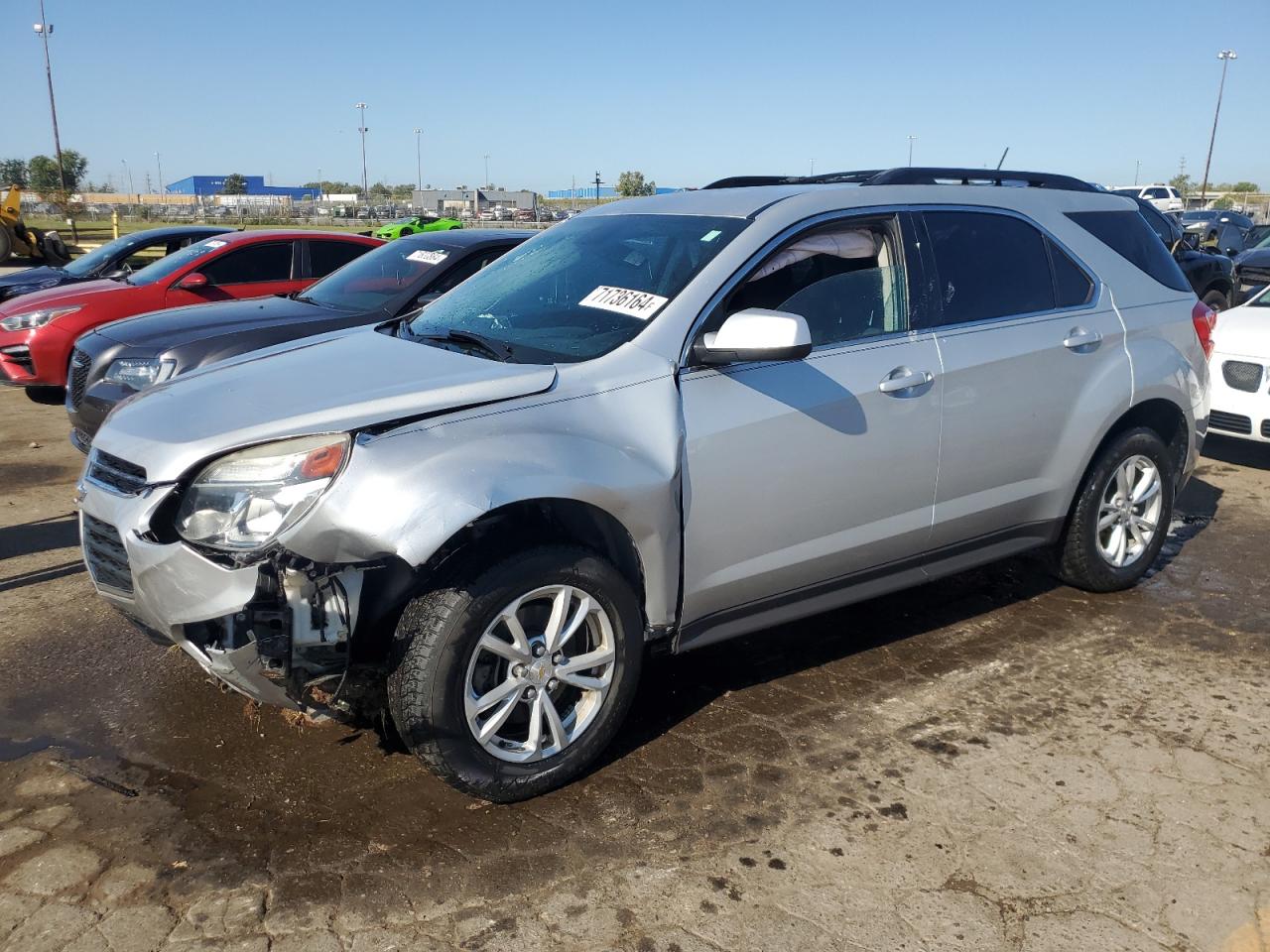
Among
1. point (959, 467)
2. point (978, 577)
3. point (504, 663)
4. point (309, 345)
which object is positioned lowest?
point (978, 577)

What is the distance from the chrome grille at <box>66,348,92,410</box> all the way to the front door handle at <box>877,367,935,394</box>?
543 centimetres

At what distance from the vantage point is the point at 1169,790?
131 inches

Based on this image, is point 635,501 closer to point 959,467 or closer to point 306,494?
point 306,494

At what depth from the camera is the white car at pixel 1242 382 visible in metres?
7.36

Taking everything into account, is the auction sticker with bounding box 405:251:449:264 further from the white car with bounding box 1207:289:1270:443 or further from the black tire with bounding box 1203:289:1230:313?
the black tire with bounding box 1203:289:1230:313

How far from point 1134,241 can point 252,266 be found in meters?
7.37

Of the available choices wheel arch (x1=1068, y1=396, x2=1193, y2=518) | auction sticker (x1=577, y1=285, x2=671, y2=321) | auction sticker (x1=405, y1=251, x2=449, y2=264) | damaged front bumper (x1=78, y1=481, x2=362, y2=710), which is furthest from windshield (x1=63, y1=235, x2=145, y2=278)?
wheel arch (x1=1068, y1=396, x2=1193, y2=518)

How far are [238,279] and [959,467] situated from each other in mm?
7345

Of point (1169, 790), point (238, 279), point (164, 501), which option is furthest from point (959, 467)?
point (238, 279)

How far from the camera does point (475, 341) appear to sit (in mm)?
3629

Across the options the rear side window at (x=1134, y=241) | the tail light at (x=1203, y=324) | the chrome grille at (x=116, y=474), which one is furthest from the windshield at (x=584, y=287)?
the tail light at (x=1203, y=324)

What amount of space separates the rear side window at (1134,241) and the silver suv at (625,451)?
0.10ft

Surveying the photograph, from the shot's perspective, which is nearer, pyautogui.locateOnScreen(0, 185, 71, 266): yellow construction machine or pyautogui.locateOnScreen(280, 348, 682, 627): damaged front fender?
pyautogui.locateOnScreen(280, 348, 682, 627): damaged front fender

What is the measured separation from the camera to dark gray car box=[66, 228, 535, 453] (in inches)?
253
